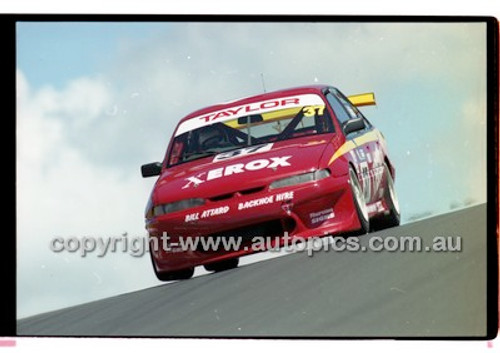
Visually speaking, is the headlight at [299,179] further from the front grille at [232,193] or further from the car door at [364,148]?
the car door at [364,148]

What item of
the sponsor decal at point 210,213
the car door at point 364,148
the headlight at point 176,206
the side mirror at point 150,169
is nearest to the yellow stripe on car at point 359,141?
the car door at point 364,148

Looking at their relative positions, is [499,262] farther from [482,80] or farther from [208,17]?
[208,17]

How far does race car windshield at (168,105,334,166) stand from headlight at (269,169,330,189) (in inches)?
17.5

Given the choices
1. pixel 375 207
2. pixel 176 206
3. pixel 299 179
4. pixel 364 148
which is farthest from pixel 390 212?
pixel 176 206

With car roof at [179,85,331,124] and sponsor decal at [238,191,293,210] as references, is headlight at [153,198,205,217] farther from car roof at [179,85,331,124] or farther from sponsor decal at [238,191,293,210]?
car roof at [179,85,331,124]

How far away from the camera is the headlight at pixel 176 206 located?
17250mm

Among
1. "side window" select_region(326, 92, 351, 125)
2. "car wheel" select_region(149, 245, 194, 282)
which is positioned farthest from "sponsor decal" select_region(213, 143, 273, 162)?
"car wheel" select_region(149, 245, 194, 282)

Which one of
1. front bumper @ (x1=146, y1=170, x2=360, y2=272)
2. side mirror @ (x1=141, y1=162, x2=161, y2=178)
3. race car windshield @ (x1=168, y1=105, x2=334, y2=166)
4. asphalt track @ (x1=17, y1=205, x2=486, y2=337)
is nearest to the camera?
asphalt track @ (x1=17, y1=205, x2=486, y2=337)

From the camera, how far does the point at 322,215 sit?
1717cm

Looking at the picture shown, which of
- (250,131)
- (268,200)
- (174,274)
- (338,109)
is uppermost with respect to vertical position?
(338,109)

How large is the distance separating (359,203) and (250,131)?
2.80 ft

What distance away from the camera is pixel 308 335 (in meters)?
16.8

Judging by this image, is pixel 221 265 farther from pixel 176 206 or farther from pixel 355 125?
pixel 355 125

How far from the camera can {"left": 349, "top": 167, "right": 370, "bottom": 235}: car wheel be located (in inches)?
682
